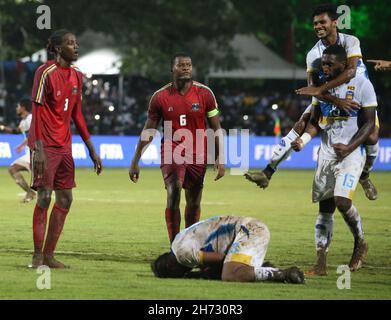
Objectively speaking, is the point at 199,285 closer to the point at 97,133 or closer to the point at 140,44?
the point at 97,133

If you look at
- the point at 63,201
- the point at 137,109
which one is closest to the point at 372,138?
the point at 63,201

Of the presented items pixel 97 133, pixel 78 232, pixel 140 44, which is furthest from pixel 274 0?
pixel 78 232

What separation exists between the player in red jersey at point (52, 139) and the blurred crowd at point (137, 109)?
28.1m

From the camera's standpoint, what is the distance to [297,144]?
12.4m

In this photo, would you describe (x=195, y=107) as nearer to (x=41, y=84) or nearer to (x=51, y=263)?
(x=41, y=84)

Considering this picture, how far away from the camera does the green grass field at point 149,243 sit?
35.0 feet

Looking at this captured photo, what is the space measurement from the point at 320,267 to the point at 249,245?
1454mm

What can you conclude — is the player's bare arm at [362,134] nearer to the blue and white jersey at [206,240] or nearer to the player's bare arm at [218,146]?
the blue and white jersey at [206,240]

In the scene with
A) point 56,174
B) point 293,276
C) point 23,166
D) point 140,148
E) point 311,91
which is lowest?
point 23,166

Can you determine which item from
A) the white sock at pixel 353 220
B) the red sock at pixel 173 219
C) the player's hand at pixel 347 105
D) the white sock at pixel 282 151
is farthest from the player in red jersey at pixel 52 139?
the white sock at pixel 353 220

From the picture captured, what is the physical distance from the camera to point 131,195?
2528 centimetres

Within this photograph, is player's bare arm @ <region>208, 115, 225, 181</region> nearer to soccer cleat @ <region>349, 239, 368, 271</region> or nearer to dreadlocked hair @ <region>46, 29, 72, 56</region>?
soccer cleat @ <region>349, 239, 368, 271</region>

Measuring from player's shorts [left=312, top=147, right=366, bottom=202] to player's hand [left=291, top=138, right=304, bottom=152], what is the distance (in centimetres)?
46

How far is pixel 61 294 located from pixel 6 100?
33.9 m
